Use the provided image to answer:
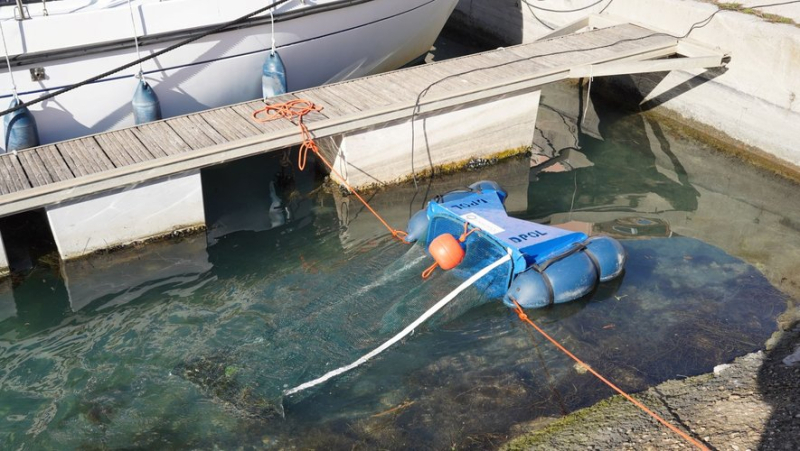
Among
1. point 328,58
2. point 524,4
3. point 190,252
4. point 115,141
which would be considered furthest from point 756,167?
point 115,141

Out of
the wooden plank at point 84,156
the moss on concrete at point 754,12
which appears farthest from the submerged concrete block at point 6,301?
the moss on concrete at point 754,12

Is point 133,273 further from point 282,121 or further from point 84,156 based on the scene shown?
point 282,121

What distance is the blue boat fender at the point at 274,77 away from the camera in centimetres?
926

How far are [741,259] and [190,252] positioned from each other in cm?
592

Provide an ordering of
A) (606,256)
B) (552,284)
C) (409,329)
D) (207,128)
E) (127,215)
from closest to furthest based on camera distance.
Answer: (409,329), (552,284), (606,256), (127,215), (207,128)

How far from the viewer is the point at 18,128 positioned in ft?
26.3

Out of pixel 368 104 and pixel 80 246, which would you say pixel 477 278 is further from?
pixel 80 246

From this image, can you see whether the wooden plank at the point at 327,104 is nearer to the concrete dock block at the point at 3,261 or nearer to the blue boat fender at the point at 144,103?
the blue boat fender at the point at 144,103

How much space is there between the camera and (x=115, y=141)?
8164mm

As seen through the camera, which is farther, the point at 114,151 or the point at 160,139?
the point at 160,139

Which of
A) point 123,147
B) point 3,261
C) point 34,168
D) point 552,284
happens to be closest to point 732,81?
point 552,284

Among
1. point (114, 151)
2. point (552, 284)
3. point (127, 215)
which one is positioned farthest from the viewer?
point (114, 151)

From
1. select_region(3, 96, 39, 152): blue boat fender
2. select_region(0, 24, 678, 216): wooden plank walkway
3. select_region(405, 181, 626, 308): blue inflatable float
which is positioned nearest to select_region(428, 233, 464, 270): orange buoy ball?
select_region(405, 181, 626, 308): blue inflatable float

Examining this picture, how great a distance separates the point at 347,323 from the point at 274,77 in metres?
3.81
